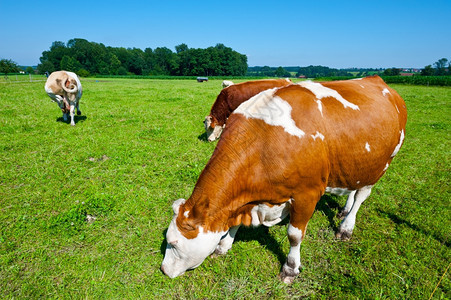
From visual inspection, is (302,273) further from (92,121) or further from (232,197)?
(92,121)

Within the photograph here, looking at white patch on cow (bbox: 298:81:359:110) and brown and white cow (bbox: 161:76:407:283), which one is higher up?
white patch on cow (bbox: 298:81:359:110)

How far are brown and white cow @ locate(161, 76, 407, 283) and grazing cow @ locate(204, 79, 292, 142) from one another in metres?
4.80

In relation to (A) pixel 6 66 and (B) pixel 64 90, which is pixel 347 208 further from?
(A) pixel 6 66

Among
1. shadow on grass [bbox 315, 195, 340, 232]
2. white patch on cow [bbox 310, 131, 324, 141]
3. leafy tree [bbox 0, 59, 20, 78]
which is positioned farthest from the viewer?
leafy tree [bbox 0, 59, 20, 78]

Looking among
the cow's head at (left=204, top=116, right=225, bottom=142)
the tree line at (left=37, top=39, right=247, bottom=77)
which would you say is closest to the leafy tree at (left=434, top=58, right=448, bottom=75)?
the tree line at (left=37, top=39, right=247, bottom=77)

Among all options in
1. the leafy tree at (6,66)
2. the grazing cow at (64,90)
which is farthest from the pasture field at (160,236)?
the leafy tree at (6,66)

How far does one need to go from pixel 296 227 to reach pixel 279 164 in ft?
3.19

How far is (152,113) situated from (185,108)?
232 cm

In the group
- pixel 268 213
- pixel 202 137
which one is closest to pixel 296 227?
pixel 268 213

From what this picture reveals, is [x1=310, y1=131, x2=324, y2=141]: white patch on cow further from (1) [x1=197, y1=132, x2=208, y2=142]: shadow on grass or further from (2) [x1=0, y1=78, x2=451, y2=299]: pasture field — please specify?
(1) [x1=197, y1=132, x2=208, y2=142]: shadow on grass

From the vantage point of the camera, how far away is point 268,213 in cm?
288

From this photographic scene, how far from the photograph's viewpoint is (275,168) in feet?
8.24

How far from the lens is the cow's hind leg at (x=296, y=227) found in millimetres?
2764

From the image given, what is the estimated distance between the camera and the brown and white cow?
8.25 ft
